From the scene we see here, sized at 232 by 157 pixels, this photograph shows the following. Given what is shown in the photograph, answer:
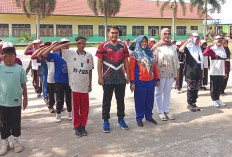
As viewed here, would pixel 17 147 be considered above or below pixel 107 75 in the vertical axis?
below

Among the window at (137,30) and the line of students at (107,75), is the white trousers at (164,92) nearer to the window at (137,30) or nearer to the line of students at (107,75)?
the line of students at (107,75)

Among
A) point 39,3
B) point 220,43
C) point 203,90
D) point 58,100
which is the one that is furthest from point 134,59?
point 39,3

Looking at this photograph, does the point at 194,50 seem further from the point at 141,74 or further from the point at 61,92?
the point at 61,92

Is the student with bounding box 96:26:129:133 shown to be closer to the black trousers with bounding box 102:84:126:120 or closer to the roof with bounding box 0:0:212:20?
the black trousers with bounding box 102:84:126:120

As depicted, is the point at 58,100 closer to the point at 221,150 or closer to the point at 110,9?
the point at 221,150

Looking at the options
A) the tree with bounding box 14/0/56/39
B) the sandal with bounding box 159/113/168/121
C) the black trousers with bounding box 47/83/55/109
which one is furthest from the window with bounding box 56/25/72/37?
the sandal with bounding box 159/113/168/121

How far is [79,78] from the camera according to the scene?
4.05m

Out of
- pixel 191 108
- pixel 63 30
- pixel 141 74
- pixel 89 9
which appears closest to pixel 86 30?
pixel 89 9

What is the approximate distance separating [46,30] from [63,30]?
2.32 metres

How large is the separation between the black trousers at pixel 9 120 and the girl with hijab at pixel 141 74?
6.55 ft

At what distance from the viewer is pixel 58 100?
15.3 feet

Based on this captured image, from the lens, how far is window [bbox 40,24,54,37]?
102 feet

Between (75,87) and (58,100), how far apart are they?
79 cm

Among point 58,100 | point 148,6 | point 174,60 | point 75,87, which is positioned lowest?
point 58,100
